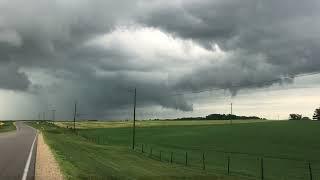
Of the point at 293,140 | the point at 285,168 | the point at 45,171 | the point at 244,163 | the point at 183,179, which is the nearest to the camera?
the point at 45,171

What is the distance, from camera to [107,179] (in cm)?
2108

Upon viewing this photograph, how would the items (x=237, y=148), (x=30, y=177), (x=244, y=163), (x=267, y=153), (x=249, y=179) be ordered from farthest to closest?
(x=237, y=148) < (x=267, y=153) < (x=244, y=163) < (x=249, y=179) < (x=30, y=177)

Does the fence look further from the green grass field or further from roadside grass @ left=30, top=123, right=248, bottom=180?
roadside grass @ left=30, top=123, right=248, bottom=180

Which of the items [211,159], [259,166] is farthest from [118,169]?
[211,159]

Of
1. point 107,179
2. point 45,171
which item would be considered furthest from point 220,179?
point 45,171

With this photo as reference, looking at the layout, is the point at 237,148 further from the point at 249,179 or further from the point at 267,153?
the point at 249,179

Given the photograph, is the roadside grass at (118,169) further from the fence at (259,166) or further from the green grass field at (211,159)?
the fence at (259,166)

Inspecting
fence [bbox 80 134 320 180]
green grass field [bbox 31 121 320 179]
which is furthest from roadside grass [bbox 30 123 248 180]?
fence [bbox 80 134 320 180]

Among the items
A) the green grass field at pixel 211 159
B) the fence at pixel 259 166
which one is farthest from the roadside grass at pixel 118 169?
the fence at pixel 259 166

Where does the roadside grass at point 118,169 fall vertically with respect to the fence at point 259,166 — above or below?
above

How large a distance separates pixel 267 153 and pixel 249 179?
1120 inches

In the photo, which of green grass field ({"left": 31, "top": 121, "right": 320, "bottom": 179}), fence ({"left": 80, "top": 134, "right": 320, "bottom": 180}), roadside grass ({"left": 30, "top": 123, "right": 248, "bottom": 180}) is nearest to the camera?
roadside grass ({"left": 30, "top": 123, "right": 248, "bottom": 180})

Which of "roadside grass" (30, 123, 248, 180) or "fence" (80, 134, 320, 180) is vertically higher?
"roadside grass" (30, 123, 248, 180)

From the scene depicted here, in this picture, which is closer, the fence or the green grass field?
the green grass field
